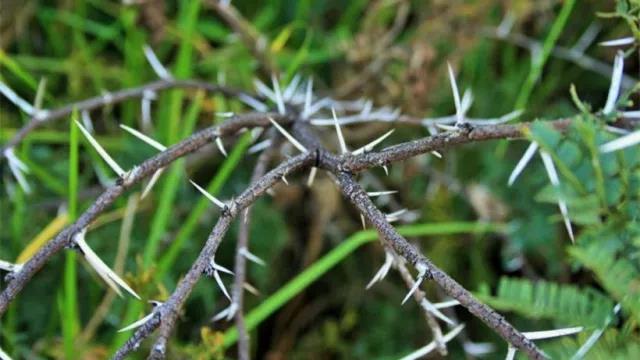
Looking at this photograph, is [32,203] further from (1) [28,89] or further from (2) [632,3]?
(2) [632,3]

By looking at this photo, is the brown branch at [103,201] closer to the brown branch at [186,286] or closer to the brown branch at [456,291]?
the brown branch at [186,286]

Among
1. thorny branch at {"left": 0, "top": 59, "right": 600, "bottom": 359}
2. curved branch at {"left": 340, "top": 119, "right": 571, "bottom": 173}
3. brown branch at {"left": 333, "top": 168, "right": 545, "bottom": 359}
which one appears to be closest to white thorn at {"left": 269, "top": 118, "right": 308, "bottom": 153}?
thorny branch at {"left": 0, "top": 59, "right": 600, "bottom": 359}

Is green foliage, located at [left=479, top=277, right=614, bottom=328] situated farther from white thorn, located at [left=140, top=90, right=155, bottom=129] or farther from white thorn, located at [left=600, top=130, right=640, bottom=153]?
white thorn, located at [left=140, top=90, right=155, bottom=129]

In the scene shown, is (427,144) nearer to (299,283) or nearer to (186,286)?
(186,286)

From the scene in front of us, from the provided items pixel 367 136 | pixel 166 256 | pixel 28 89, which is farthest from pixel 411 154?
pixel 28 89

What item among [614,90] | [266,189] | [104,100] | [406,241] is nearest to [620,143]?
[614,90]

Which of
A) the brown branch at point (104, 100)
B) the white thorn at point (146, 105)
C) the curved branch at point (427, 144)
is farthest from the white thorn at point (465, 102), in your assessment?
the white thorn at point (146, 105)

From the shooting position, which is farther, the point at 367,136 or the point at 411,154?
the point at 367,136
